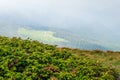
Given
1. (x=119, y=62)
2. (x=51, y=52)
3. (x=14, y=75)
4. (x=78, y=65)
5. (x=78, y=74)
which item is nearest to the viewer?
(x=14, y=75)

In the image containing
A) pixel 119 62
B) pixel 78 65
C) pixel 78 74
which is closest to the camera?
pixel 78 74

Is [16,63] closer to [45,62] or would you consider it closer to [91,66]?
[45,62]

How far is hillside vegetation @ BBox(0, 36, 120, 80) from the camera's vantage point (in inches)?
1082

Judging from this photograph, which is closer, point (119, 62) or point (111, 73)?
point (111, 73)

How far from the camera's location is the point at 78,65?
30812 mm

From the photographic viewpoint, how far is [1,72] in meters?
27.4

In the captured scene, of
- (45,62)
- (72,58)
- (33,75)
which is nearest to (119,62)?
(72,58)

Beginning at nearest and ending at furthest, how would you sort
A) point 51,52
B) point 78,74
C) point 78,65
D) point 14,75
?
Result: point 14,75 → point 78,74 → point 78,65 → point 51,52

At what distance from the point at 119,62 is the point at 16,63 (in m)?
21.7

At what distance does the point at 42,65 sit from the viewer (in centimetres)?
2883

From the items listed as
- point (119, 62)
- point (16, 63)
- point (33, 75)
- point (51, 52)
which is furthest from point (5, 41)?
point (119, 62)

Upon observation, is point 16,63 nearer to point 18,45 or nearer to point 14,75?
point 14,75

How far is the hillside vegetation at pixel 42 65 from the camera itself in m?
27.5

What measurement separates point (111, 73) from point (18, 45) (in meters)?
7.85
